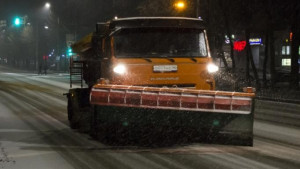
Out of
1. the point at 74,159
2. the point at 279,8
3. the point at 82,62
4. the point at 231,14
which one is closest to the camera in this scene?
the point at 74,159

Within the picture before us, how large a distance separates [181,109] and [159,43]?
188cm

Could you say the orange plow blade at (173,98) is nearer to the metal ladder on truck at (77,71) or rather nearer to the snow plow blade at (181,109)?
the snow plow blade at (181,109)

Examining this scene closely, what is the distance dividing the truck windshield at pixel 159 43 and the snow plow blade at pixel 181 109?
1.09 meters

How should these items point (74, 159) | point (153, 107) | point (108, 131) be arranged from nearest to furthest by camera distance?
point (74, 159) < point (153, 107) < point (108, 131)

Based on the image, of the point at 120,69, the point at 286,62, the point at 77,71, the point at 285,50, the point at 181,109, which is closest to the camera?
the point at 181,109

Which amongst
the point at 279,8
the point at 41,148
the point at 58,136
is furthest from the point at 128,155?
the point at 279,8

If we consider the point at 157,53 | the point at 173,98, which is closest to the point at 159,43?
the point at 157,53

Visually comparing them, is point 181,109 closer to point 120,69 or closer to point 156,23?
point 120,69

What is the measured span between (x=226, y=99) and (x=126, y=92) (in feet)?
5.95

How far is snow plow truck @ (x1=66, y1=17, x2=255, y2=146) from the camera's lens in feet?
29.5

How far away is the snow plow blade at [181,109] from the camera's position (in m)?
8.82

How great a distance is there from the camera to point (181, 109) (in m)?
9.01

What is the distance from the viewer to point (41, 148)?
964cm

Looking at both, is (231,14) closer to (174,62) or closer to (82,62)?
(82,62)
